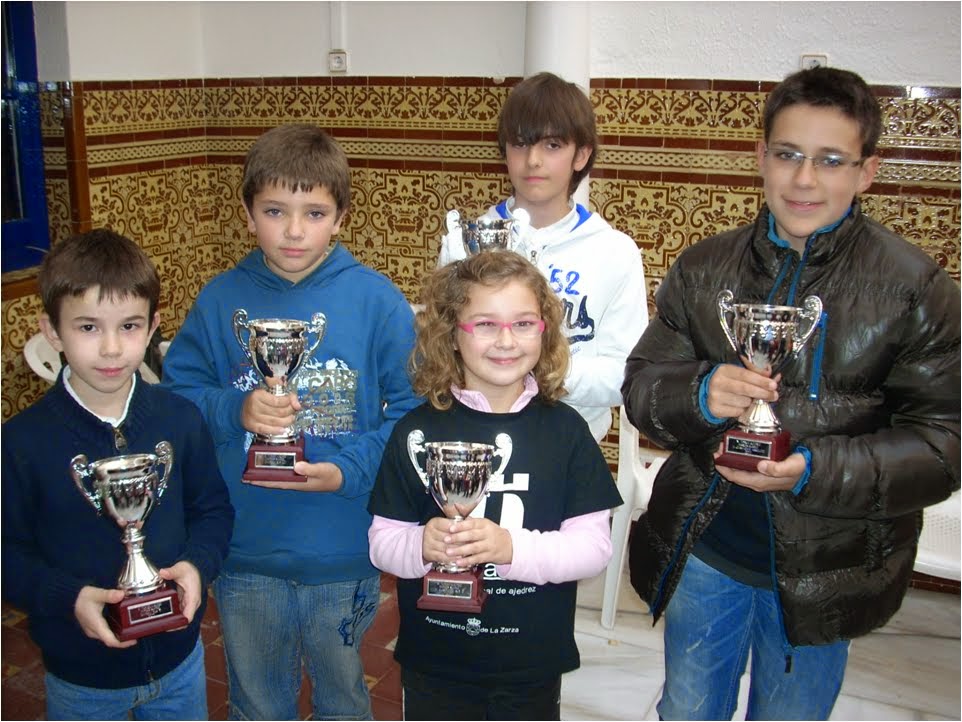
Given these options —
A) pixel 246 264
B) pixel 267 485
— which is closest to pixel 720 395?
pixel 267 485

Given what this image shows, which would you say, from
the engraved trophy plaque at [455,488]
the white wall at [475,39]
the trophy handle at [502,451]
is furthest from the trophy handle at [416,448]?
the white wall at [475,39]

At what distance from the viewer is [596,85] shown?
3.56 meters

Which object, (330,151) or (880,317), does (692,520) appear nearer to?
(880,317)

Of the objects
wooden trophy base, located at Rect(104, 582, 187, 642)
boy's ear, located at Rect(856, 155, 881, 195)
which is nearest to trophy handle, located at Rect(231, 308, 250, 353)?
wooden trophy base, located at Rect(104, 582, 187, 642)

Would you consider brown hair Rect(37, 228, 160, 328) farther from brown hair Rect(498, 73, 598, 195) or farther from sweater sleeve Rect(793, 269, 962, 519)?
sweater sleeve Rect(793, 269, 962, 519)

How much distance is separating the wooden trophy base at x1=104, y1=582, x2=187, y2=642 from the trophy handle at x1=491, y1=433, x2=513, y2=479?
0.60 meters

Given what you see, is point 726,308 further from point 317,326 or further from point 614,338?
point 317,326

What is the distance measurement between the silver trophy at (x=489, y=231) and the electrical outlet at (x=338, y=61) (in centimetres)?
206

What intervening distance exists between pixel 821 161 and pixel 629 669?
1870mm

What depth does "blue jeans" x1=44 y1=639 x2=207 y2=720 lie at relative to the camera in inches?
66.2

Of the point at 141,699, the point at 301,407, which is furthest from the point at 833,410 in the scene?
the point at 141,699

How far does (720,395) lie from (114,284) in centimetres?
107

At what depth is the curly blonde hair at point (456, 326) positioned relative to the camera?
1715 mm

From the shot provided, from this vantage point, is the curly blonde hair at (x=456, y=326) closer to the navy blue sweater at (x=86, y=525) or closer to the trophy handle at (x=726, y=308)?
the trophy handle at (x=726, y=308)
